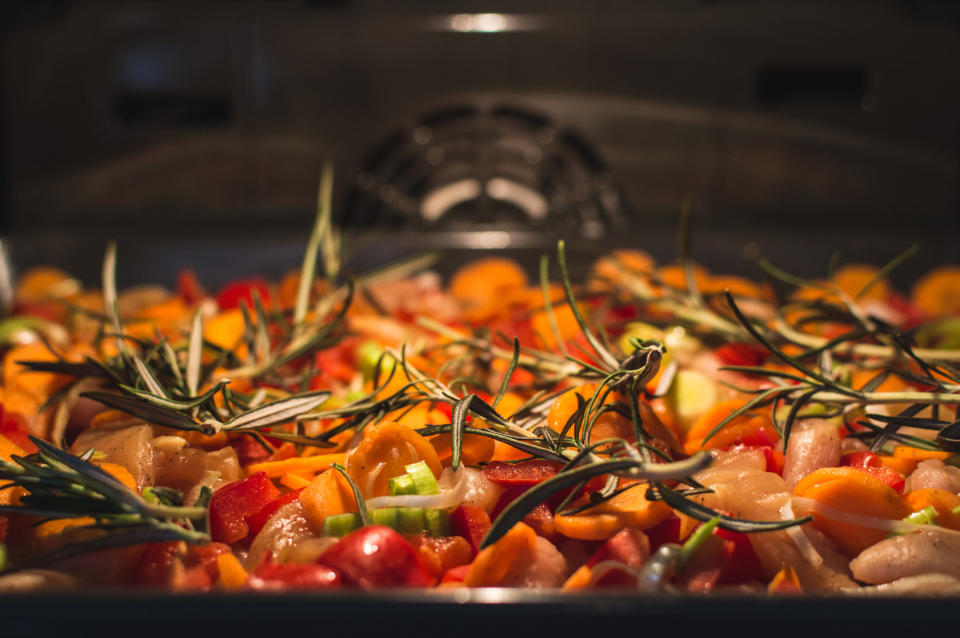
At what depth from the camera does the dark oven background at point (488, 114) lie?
194cm

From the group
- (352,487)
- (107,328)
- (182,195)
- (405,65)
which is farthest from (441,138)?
(352,487)

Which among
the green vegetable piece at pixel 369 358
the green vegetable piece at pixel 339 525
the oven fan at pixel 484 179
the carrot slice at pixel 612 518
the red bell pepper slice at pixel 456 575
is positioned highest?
the oven fan at pixel 484 179

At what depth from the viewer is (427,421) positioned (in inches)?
34.1

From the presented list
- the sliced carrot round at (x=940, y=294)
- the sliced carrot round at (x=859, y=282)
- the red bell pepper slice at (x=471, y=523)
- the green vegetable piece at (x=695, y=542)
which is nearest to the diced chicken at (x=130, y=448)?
the red bell pepper slice at (x=471, y=523)

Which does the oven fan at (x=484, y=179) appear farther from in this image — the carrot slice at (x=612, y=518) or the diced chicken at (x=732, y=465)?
the carrot slice at (x=612, y=518)

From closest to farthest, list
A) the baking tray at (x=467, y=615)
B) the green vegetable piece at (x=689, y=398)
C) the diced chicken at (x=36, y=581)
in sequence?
the baking tray at (x=467, y=615)
the diced chicken at (x=36, y=581)
the green vegetable piece at (x=689, y=398)

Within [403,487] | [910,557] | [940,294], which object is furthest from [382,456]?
[940,294]

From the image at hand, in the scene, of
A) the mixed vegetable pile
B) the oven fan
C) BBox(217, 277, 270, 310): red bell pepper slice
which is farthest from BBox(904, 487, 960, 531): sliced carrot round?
the oven fan

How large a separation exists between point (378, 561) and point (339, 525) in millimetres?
88

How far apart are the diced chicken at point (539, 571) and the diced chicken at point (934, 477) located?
40 cm

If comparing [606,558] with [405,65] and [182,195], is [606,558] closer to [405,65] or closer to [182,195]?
[405,65]

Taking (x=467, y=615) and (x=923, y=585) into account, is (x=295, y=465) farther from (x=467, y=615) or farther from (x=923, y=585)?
(x=923, y=585)

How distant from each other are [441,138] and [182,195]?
70 cm

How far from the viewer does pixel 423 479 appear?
2.47 ft
